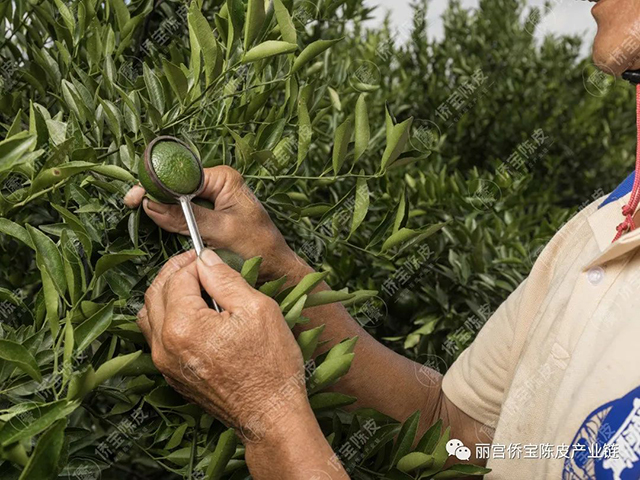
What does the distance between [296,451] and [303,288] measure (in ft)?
0.70

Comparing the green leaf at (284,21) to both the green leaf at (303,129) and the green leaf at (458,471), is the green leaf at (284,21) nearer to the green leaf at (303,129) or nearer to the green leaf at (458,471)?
the green leaf at (303,129)

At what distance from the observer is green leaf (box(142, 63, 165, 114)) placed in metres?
1.19

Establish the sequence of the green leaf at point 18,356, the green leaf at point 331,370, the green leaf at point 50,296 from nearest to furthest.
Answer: the green leaf at point 18,356
the green leaf at point 50,296
the green leaf at point 331,370

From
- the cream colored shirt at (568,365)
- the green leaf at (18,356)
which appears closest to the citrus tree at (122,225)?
the green leaf at (18,356)

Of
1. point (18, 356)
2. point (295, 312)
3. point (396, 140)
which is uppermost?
point (396, 140)

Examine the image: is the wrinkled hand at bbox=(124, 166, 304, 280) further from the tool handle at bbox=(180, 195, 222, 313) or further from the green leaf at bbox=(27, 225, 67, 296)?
the green leaf at bbox=(27, 225, 67, 296)

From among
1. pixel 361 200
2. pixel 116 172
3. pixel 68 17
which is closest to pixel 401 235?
pixel 361 200

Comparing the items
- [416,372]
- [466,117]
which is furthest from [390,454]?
[466,117]

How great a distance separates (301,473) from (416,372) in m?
0.66

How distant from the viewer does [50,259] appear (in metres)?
0.97

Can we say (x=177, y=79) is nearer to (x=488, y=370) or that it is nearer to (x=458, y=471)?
(x=458, y=471)

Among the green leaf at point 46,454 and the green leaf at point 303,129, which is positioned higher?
the green leaf at point 303,129

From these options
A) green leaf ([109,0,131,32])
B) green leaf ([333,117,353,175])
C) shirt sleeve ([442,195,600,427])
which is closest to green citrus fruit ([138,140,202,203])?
green leaf ([333,117,353,175])

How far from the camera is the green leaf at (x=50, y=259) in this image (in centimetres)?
96
